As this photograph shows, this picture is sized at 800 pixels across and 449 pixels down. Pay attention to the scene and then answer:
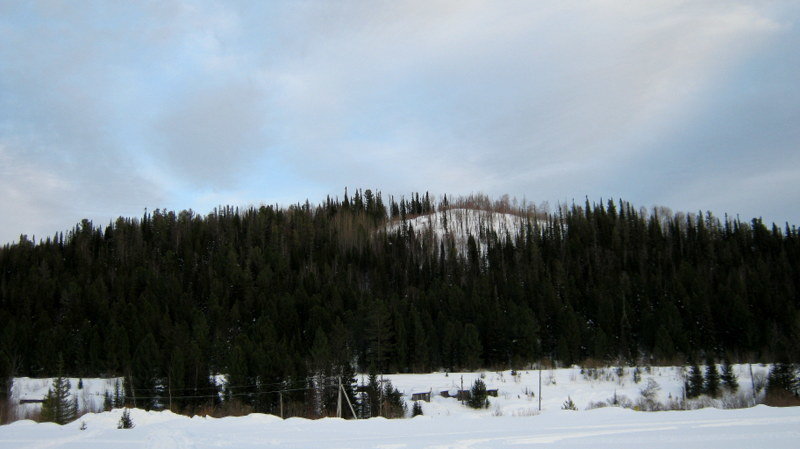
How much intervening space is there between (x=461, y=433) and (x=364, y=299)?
63193mm

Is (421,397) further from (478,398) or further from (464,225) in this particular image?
(464,225)

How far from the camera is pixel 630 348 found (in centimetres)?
6038

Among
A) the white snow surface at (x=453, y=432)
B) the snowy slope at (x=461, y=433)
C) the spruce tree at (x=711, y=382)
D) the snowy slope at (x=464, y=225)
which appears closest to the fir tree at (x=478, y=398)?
the spruce tree at (x=711, y=382)

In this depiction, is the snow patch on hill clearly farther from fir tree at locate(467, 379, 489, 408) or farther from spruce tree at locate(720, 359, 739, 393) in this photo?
fir tree at locate(467, 379, 489, 408)

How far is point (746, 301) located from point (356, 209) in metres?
86.5

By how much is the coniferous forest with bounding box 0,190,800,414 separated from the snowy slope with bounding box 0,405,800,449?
14644 mm

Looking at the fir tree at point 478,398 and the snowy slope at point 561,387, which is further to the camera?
the snowy slope at point 561,387

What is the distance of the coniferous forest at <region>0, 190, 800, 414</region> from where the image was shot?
5031 cm

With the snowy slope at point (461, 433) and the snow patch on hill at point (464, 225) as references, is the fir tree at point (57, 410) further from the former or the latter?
the snow patch on hill at point (464, 225)

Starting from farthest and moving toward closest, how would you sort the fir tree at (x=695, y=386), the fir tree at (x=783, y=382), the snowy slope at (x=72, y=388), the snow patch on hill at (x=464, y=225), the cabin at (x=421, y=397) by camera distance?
the snow patch on hill at (x=464, y=225) < the snowy slope at (x=72, y=388) < the fir tree at (x=695, y=386) < the cabin at (x=421, y=397) < the fir tree at (x=783, y=382)

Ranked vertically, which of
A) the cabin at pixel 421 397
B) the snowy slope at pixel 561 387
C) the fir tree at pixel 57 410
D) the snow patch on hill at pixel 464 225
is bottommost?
the snowy slope at pixel 561 387

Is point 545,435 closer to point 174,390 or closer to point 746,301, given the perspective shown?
point 174,390

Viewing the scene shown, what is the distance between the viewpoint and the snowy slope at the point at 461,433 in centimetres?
953

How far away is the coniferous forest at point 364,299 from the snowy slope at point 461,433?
14.6m
